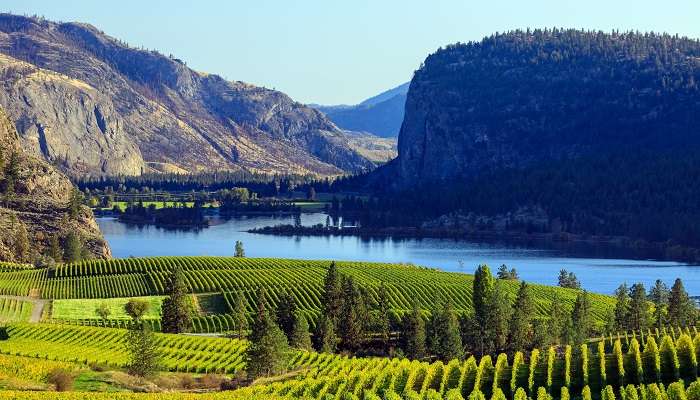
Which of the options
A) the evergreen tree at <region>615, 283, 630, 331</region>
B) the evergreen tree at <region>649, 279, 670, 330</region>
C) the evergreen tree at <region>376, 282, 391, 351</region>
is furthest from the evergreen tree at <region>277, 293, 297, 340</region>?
the evergreen tree at <region>649, 279, 670, 330</region>

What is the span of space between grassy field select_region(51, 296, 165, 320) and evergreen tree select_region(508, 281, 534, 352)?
47286 mm

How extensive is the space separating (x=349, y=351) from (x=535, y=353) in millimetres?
45751

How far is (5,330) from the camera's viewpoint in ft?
345

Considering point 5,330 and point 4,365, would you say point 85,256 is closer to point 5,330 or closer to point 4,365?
point 5,330

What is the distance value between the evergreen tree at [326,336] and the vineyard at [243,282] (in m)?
12.7

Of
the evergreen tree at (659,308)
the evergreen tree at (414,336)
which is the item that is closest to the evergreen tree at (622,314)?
the evergreen tree at (659,308)

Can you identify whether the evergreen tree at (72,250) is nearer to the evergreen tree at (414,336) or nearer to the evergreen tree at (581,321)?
the evergreen tree at (414,336)

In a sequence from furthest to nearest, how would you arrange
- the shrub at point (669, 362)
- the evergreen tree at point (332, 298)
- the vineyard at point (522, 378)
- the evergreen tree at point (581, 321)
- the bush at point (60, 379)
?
the evergreen tree at point (332, 298), the evergreen tree at point (581, 321), the bush at point (60, 379), the shrub at point (669, 362), the vineyard at point (522, 378)

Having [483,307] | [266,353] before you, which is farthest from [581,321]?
[266,353]

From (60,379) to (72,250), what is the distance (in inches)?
4735

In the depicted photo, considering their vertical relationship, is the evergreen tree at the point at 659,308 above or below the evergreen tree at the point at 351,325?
above

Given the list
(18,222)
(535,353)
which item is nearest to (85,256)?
(18,222)

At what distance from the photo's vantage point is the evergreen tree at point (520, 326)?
357 ft

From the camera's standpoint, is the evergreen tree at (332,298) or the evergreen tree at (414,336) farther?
the evergreen tree at (332,298)
